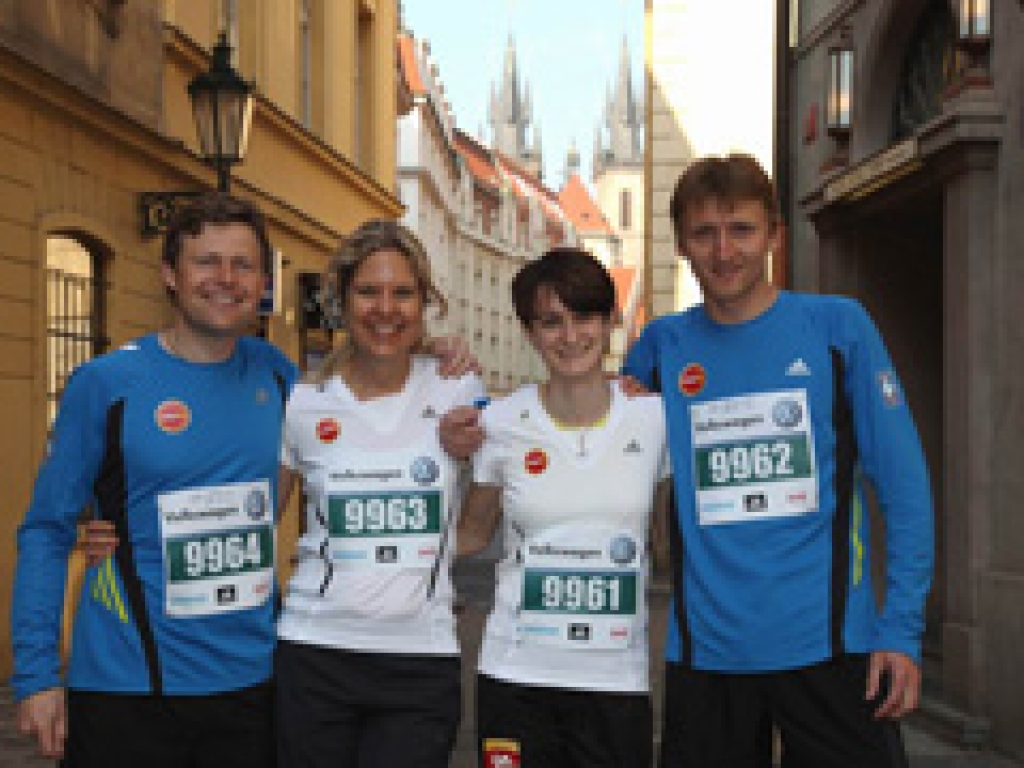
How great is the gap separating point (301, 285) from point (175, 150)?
4.93 m

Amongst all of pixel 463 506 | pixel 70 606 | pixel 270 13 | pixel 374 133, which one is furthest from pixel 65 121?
pixel 374 133

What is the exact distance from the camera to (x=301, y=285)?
17.5 metres

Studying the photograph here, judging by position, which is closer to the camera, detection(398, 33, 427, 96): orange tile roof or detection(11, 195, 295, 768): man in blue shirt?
detection(11, 195, 295, 768): man in blue shirt

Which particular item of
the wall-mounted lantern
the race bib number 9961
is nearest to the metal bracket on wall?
the wall-mounted lantern

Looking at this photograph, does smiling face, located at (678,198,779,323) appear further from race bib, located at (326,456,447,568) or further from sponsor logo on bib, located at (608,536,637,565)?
race bib, located at (326,456,447,568)

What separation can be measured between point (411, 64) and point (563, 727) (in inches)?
2316

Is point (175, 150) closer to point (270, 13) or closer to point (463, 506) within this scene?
point (270, 13)

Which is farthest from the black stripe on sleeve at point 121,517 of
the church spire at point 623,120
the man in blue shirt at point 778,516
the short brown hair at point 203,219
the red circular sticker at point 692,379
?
the church spire at point 623,120

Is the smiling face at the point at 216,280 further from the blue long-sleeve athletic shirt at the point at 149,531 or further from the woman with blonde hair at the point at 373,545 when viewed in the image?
the woman with blonde hair at the point at 373,545

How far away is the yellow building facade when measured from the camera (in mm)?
9641

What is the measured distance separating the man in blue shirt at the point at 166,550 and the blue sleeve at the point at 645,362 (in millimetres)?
1004

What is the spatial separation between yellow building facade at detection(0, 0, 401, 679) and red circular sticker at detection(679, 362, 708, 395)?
6789mm

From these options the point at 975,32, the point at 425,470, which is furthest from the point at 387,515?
the point at 975,32

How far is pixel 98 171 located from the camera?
11188mm
